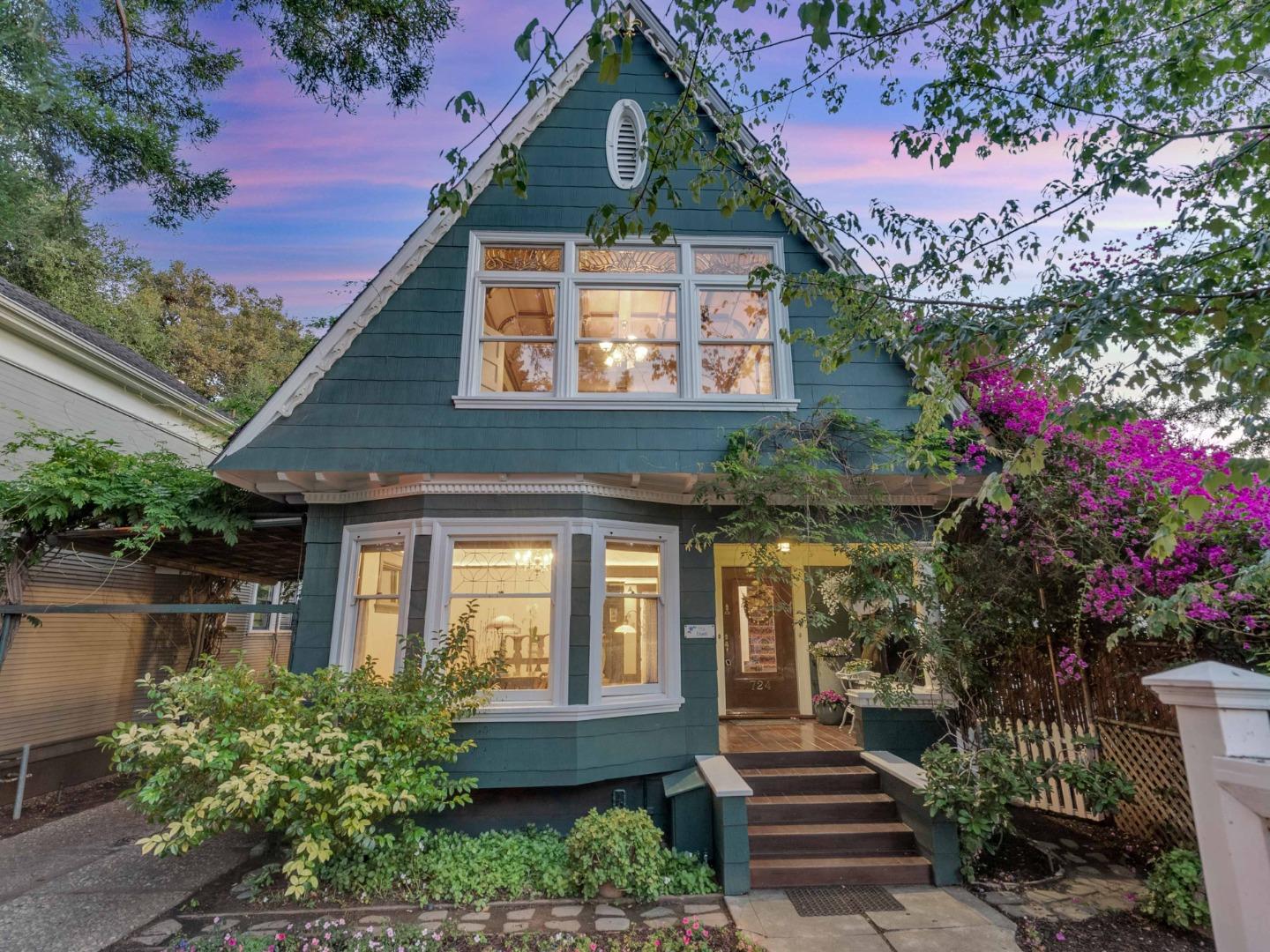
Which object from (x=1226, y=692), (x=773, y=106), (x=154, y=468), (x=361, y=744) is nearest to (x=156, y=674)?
(x=154, y=468)

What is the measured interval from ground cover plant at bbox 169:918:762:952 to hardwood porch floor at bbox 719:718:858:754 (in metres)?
2.20

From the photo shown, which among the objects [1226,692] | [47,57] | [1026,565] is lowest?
[1226,692]

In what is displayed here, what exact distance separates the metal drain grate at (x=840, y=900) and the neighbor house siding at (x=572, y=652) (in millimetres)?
1484

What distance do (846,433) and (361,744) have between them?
15.4 ft

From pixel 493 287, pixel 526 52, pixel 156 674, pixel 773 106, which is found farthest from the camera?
pixel 156 674

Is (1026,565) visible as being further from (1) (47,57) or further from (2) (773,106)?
(1) (47,57)

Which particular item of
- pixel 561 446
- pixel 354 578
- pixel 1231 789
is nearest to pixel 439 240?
pixel 561 446

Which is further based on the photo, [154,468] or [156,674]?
[156,674]

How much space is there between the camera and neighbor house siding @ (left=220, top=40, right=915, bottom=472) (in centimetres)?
534

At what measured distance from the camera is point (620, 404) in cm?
557

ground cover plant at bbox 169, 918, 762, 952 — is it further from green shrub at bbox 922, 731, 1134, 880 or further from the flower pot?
the flower pot

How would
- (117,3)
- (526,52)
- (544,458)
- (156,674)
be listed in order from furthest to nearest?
1. (156,674)
2. (117,3)
3. (544,458)
4. (526,52)

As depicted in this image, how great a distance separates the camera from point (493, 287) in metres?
5.95

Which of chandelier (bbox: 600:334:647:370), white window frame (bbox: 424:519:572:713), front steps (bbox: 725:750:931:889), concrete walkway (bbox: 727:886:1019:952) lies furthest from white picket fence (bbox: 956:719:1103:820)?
chandelier (bbox: 600:334:647:370)
